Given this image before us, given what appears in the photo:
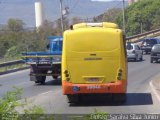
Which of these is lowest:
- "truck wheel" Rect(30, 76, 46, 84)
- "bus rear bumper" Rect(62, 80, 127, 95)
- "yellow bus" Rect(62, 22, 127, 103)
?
"truck wheel" Rect(30, 76, 46, 84)

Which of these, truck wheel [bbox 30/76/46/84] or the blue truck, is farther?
truck wheel [bbox 30/76/46/84]

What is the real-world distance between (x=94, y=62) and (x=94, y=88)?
2.68 feet

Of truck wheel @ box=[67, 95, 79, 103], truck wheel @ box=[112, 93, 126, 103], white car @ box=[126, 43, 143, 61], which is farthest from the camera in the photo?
white car @ box=[126, 43, 143, 61]

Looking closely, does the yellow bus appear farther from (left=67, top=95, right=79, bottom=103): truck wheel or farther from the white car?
the white car

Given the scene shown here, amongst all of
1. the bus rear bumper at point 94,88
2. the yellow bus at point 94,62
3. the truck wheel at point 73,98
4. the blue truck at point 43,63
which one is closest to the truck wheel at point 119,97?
the yellow bus at point 94,62

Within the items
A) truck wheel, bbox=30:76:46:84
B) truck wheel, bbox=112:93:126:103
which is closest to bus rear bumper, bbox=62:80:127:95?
truck wheel, bbox=112:93:126:103

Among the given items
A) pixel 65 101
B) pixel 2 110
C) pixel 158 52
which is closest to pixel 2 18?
pixel 158 52

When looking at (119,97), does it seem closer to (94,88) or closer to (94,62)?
(94,88)

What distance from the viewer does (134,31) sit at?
322 ft

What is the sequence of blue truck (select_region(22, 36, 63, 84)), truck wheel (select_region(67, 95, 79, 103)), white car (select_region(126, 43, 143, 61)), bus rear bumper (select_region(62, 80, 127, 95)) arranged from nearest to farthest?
bus rear bumper (select_region(62, 80, 127, 95))
truck wheel (select_region(67, 95, 79, 103))
blue truck (select_region(22, 36, 63, 84))
white car (select_region(126, 43, 143, 61))

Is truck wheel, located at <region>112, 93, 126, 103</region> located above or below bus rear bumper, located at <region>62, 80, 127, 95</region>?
below

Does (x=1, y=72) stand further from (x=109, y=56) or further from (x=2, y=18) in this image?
(x=2, y=18)

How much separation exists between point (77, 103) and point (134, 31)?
8050 cm

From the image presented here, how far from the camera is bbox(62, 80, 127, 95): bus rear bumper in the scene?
58.1 feet
